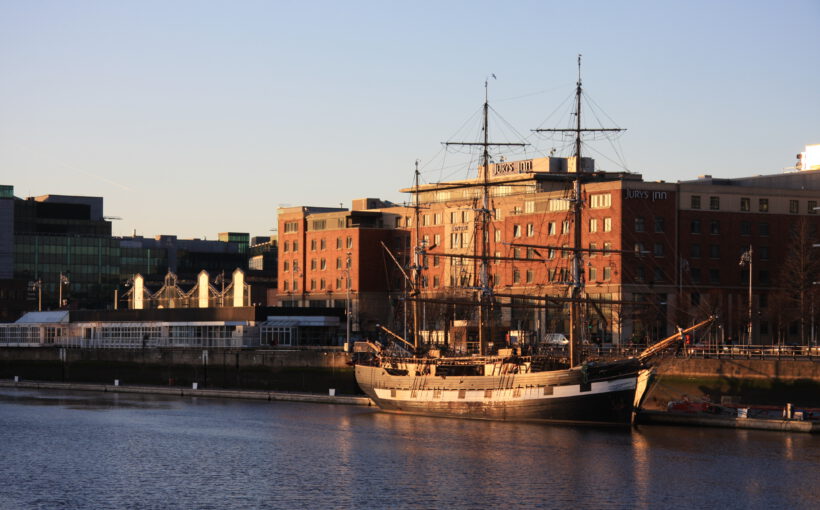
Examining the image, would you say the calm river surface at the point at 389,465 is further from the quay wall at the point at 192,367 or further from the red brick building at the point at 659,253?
the red brick building at the point at 659,253

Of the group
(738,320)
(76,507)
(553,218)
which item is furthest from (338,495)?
(553,218)

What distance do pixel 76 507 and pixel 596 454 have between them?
28961mm

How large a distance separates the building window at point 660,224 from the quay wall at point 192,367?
36.7m

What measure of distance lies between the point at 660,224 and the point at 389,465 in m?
74.8

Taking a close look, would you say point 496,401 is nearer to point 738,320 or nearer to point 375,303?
point 738,320

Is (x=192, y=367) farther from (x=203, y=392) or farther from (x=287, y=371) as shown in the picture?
(x=203, y=392)

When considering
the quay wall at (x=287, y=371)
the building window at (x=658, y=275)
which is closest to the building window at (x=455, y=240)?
the building window at (x=658, y=275)

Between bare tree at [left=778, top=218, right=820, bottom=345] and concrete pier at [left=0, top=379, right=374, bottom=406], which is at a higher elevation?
bare tree at [left=778, top=218, right=820, bottom=345]

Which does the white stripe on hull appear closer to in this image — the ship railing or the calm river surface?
the calm river surface

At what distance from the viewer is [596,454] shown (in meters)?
71.4

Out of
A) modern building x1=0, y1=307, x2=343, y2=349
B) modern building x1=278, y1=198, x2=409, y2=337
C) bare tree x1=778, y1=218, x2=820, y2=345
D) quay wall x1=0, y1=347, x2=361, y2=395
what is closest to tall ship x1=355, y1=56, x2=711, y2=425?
quay wall x1=0, y1=347, x2=361, y2=395

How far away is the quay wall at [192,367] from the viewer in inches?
4764

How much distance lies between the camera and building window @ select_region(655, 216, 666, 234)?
136750 mm

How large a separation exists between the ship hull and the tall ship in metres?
0.07
